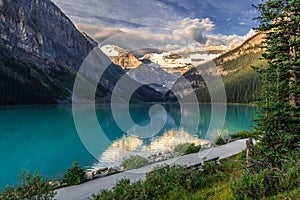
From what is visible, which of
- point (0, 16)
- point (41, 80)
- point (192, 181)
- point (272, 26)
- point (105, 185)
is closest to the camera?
point (192, 181)

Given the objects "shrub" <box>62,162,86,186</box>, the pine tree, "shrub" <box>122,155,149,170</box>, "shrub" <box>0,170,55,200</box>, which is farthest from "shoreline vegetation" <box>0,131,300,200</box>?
"shrub" <box>122,155,149,170</box>

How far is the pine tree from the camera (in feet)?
33.0

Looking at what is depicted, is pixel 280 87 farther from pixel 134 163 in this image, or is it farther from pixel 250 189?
pixel 134 163

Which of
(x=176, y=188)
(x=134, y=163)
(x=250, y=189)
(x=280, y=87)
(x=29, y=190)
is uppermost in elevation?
(x=280, y=87)

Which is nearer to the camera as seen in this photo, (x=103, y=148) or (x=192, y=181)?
(x=192, y=181)

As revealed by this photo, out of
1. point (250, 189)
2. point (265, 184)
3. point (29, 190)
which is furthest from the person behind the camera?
point (29, 190)

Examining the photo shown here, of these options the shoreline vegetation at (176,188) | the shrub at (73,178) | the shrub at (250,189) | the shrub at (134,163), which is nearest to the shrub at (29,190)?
the shoreline vegetation at (176,188)

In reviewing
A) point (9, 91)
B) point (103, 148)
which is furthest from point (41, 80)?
point (103, 148)

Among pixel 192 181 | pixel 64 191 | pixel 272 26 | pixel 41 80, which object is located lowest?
pixel 64 191

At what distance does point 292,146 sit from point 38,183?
9531 millimetres

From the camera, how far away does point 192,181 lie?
9812 millimetres

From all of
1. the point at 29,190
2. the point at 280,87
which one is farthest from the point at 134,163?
the point at 280,87

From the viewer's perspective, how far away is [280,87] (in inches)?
410

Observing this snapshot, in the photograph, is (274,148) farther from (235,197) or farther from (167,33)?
(167,33)
